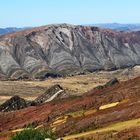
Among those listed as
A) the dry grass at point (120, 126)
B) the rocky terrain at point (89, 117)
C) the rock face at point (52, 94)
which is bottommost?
the rock face at point (52, 94)

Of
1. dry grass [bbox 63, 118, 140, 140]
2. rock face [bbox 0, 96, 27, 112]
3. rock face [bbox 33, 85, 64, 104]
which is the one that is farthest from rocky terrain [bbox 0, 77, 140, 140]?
rock face [bbox 33, 85, 64, 104]

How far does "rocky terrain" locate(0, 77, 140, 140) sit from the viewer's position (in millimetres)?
46694

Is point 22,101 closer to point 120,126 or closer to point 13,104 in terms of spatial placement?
point 13,104

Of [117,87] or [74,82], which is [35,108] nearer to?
[117,87]

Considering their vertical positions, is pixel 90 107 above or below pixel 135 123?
below

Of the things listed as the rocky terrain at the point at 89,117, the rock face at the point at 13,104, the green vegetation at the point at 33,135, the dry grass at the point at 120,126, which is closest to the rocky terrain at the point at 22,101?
the rock face at the point at 13,104

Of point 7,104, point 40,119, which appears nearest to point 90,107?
point 40,119

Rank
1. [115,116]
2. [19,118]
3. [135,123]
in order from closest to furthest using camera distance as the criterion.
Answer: [135,123], [115,116], [19,118]

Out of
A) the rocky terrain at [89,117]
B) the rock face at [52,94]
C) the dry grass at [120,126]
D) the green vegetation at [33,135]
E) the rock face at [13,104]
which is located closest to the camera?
the green vegetation at [33,135]

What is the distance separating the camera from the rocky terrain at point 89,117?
4669 cm

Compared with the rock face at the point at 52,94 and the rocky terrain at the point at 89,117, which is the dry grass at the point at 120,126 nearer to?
the rocky terrain at the point at 89,117

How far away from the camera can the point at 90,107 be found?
71.8 m

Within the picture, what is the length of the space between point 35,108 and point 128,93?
765 inches

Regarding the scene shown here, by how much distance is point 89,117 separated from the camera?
59.5 metres
